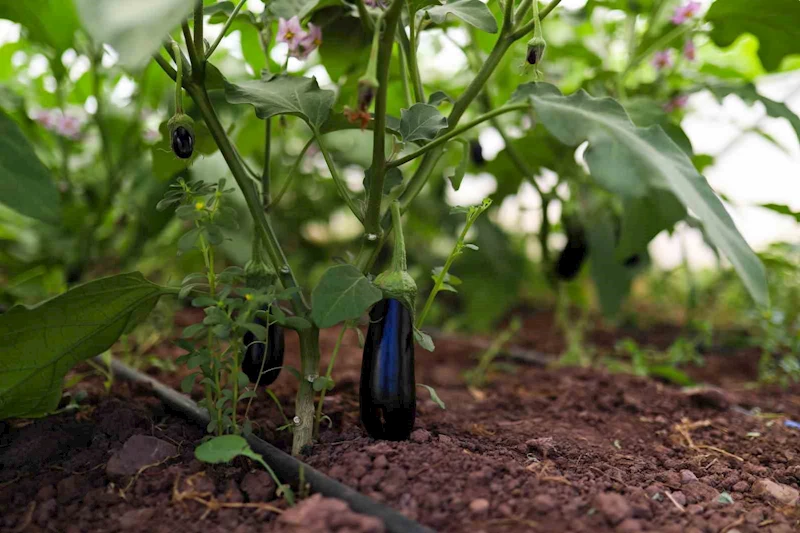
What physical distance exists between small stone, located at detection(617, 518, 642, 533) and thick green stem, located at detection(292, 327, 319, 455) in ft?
1.30

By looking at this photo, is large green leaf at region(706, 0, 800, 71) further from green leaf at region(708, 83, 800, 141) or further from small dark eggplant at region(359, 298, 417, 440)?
small dark eggplant at region(359, 298, 417, 440)

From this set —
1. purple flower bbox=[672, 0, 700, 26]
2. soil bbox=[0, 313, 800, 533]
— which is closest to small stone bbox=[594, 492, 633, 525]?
soil bbox=[0, 313, 800, 533]

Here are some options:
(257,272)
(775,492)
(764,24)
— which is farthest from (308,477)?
(764,24)

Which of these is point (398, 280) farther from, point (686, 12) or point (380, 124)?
point (686, 12)

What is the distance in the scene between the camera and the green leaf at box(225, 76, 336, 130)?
875mm

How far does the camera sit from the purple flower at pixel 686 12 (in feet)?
4.93

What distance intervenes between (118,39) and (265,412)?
641 mm

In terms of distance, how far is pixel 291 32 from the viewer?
3.09 feet

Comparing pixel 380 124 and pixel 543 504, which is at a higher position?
pixel 380 124

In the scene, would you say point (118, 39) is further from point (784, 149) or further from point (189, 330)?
point (784, 149)

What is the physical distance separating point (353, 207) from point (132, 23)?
1.19 ft

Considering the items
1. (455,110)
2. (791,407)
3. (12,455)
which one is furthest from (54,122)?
(791,407)

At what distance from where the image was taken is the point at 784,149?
174cm

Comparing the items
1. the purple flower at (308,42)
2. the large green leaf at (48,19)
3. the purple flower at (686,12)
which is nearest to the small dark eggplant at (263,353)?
the purple flower at (308,42)
